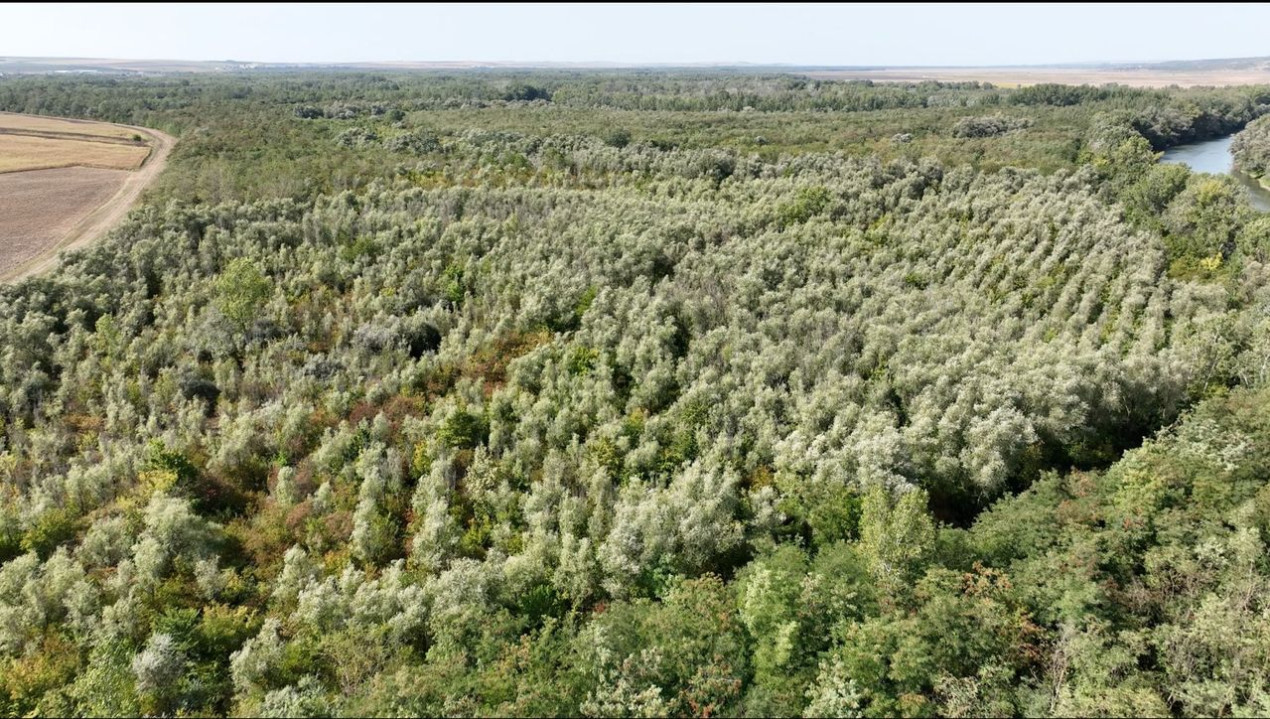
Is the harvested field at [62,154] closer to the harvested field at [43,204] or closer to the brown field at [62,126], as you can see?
the harvested field at [43,204]

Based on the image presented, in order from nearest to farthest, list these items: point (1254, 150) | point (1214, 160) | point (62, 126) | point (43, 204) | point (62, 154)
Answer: point (43, 204)
point (62, 154)
point (1254, 150)
point (1214, 160)
point (62, 126)

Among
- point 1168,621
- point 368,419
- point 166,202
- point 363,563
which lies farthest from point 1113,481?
point 166,202

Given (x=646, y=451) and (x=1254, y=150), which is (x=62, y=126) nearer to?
(x=646, y=451)

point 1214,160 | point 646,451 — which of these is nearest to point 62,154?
point 646,451

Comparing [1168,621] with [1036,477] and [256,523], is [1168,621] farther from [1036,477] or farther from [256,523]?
[256,523]

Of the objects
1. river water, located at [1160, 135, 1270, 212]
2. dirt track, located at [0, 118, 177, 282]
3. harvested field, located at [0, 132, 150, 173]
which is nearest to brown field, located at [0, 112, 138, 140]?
harvested field, located at [0, 132, 150, 173]

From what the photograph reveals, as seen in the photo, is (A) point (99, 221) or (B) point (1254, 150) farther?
(B) point (1254, 150)

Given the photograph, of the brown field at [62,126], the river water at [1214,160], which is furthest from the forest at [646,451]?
the brown field at [62,126]
